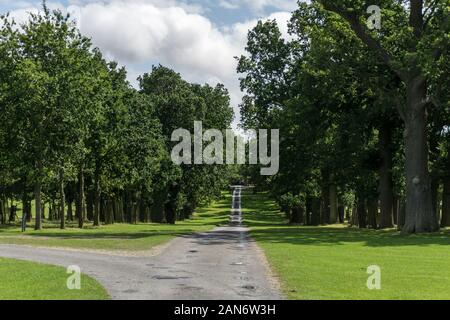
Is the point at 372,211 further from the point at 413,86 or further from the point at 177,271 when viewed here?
the point at 177,271

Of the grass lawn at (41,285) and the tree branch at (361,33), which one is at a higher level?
the tree branch at (361,33)

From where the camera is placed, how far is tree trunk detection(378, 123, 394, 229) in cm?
4759

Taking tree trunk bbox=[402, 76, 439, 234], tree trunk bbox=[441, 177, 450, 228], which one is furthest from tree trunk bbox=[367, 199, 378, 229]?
tree trunk bbox=[402, 76, 439, 234]

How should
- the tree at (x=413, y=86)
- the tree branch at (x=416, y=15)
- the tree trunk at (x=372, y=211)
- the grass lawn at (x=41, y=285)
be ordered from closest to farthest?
the grass lawn at (x=41, y=285)
the tree at (x=413, y=86)
the tree branch at (x=416, y=15)
the tree trunk at (x=372, y=211)

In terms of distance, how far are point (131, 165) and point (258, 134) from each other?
1359 centimetres

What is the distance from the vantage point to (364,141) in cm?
4947

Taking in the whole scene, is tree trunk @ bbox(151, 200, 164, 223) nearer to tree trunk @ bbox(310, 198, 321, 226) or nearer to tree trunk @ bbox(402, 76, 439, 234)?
tree trunk @ bbox(310, 198, 321, 226)

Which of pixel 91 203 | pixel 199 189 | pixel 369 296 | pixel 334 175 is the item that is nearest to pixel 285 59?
pixel 334 175

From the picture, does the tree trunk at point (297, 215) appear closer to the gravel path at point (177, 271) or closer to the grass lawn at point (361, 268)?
the grass lawn at point (361, 268)

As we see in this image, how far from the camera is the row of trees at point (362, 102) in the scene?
129 feet

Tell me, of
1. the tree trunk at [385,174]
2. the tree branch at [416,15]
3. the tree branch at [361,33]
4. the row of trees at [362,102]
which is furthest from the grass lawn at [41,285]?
the tree trunk at [385,174]

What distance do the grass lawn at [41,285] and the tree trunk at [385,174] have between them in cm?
3370

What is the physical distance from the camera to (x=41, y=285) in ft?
49.7

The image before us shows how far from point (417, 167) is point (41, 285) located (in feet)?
99.9
